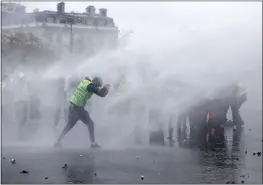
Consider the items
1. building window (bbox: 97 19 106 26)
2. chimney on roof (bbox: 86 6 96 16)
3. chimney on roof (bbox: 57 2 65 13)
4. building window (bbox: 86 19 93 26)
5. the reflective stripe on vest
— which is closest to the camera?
the reflective stripe on vest

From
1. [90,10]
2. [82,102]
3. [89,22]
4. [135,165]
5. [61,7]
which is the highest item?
[61,7]

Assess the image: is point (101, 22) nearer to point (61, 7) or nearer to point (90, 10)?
point (90, 10)

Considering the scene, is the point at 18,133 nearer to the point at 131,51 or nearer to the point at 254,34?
the point at 131,51

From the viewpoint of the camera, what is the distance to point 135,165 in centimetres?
903

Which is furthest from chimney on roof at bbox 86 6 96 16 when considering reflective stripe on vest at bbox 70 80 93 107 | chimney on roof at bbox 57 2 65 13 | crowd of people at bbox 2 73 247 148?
reflective stripe on vest at bbox 70 80 93 107

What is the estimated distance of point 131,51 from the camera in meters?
13.6

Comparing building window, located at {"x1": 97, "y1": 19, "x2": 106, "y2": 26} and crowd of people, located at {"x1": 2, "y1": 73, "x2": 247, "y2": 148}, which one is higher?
building window, located at {"x1": 97, "y1": 19, "x2": 106, "y2": 26}

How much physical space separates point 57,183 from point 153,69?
5.96m

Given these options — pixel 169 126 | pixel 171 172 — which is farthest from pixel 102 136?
pixel 171 172

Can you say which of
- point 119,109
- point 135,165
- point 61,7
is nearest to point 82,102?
point 135,165

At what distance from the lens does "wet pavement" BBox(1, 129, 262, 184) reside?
805 centimetres

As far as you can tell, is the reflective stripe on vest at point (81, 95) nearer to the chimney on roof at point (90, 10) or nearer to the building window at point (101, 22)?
the chimney on roof at point (90, 10)

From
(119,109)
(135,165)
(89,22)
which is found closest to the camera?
(135,165)

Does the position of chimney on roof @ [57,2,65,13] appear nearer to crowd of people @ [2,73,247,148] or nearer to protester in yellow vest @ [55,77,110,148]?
crowd of people @ [2,73,247,148]
